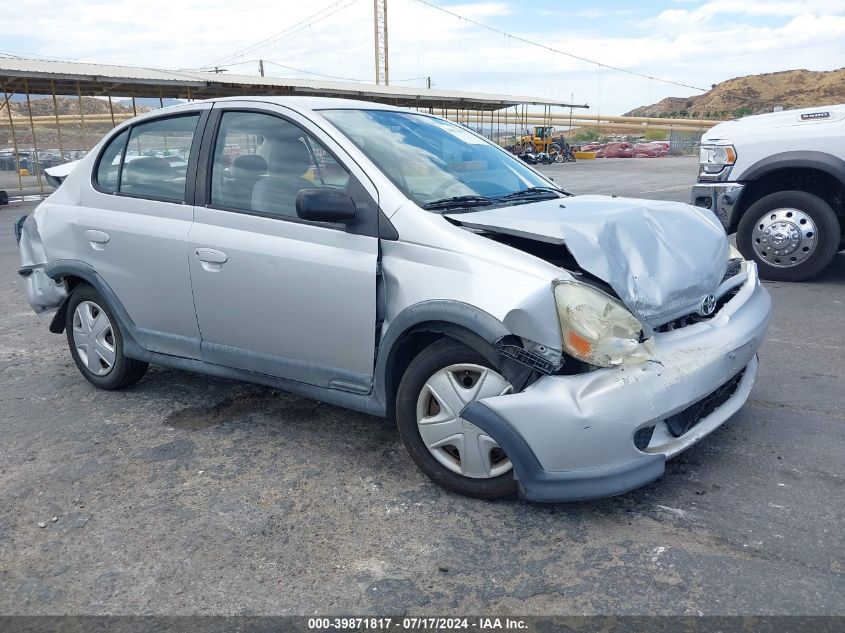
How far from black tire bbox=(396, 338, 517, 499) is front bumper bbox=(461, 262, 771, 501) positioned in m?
0.18

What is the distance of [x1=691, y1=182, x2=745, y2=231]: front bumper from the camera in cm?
703

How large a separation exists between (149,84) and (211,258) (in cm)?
2196

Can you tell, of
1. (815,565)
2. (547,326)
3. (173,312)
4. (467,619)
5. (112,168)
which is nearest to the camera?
(467,619)

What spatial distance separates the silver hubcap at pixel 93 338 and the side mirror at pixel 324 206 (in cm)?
189

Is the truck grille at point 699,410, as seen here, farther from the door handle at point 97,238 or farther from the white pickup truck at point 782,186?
the white pickup truck at point 782,186

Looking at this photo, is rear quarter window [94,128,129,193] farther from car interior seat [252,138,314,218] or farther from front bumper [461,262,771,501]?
front bumper [461,262,771,501]

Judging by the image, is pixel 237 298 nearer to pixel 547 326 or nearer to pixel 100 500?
pixel 100 500

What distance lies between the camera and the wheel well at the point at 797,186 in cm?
679

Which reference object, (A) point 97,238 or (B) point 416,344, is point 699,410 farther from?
(A) point 97,238

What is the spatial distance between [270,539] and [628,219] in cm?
199

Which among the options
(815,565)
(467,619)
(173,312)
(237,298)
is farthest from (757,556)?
(173,312)

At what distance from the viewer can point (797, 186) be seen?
22.8ft

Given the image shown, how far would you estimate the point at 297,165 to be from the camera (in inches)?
145

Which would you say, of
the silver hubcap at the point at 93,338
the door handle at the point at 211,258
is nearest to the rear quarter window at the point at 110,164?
the silver hubcap at the point at 93,338
